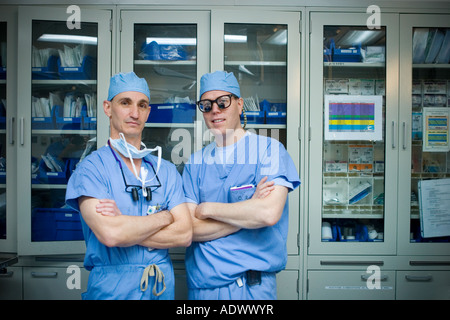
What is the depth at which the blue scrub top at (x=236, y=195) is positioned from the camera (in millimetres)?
1464

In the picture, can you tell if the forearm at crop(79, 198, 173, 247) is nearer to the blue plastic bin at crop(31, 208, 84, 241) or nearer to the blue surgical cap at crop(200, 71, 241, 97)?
the blue surgical cap at crop(200, 71, 241, 97)

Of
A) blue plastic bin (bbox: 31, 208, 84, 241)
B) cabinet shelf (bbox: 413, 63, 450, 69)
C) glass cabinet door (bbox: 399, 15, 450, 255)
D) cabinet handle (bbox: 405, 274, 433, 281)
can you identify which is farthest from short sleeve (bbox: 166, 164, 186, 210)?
cabinet shelf (bbox: 413, 63, 450, 69)

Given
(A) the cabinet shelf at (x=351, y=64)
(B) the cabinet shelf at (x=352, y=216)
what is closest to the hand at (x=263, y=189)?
(B) the cabinet shelf at (x=352, y=216)

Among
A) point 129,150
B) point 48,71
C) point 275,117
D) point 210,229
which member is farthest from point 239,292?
point 48,71

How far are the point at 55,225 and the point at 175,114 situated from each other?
1.09 m

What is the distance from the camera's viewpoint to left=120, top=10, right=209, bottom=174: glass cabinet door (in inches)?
Answer: 78.1

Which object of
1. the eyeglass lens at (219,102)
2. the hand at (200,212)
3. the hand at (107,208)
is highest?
the eyeglass lens at (219,102)

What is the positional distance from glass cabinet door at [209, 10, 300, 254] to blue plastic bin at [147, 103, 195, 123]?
338mm

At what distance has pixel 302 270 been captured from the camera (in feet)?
6.58

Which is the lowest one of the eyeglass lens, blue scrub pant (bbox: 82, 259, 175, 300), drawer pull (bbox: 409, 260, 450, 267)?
drawer pull (bbox: 409, 260, 450, 267)

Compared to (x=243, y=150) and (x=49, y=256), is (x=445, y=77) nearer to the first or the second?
(x=243, y=150)

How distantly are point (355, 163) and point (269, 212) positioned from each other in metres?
1.11

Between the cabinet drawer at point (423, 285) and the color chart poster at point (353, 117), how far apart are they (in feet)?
3.06

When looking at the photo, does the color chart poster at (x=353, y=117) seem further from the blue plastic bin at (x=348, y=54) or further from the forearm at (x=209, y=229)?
the forearm at (x=209, y=229)
